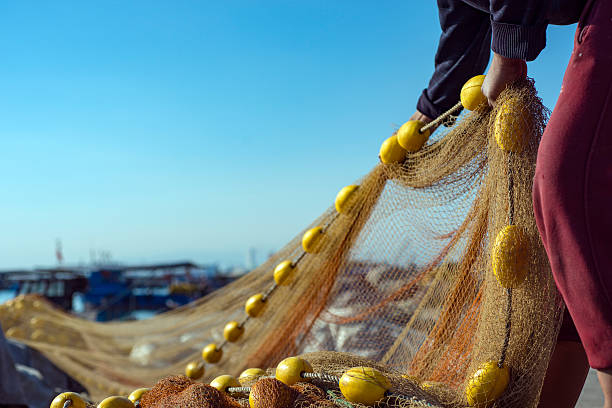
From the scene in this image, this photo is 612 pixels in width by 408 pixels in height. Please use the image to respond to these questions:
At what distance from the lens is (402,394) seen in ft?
4.37

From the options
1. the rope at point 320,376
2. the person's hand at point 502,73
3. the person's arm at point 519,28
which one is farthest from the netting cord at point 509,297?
the rope at point 320,376

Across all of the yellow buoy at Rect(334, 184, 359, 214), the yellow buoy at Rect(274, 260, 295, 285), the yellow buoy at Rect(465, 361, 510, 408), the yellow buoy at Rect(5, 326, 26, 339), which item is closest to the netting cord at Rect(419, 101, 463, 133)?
the yellow buoy at Rect(334, 184, 359, 214)

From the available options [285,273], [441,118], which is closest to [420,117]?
[441,118]

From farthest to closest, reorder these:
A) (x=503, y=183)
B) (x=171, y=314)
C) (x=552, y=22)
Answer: (x=171, y=314) → (x=503, y=183) → (x=552, y=22)

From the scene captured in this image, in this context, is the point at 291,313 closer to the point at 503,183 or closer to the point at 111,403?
the point at 111,403

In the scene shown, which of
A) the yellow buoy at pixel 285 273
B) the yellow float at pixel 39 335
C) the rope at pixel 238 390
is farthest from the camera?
the yellow float at pixel 39 335

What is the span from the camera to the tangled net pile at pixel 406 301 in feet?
4.50

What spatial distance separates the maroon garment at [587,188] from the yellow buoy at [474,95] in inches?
18.5

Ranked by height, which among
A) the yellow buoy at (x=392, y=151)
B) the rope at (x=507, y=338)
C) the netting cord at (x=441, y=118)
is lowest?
the rope at (x=507, y=338)

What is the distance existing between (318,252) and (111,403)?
1193 millimetres

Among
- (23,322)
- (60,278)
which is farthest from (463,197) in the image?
(60,278)

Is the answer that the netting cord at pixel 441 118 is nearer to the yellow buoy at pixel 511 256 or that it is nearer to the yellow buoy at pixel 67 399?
the yellow buoy at pixel 511 256

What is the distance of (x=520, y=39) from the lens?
124 centimetres

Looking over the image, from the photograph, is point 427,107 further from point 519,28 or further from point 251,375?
point 251,375
